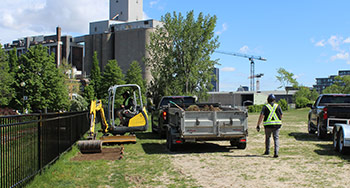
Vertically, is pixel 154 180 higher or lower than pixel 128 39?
lower

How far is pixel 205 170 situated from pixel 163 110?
6.95 meters

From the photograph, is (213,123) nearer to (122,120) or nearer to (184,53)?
(122,120)

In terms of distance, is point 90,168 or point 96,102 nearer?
point 90,168

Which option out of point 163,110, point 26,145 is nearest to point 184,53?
point 163,110

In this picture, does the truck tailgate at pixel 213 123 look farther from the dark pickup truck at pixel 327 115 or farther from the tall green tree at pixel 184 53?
the tall green tree at pixel 184 53

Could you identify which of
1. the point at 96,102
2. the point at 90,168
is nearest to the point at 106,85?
the point at 96,102

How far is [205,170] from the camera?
919cm

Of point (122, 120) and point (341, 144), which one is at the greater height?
point (122, 120)

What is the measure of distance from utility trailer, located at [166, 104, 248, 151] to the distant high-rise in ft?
429

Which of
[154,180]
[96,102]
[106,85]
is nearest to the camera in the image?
[154,180]

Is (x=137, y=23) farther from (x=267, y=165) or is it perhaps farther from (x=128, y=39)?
(x=267, y=165)

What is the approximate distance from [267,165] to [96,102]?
7.24 metres

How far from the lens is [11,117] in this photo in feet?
21.0

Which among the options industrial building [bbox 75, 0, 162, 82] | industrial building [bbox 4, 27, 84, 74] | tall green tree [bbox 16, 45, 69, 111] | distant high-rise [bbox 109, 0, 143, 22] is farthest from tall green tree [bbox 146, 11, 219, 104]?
industrial building [bbox 4, 27, 84, 74]
